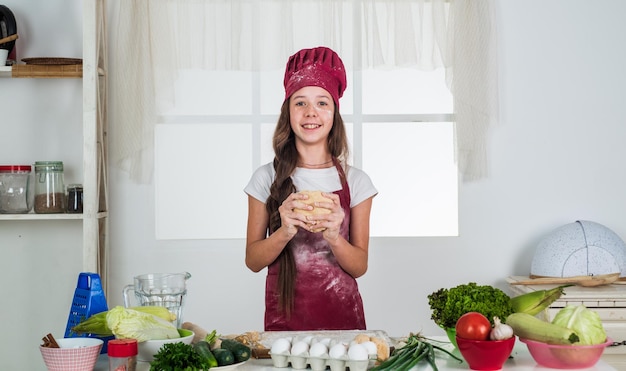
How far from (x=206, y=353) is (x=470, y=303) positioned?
27.5 inches

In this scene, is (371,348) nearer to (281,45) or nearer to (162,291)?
(162,291)

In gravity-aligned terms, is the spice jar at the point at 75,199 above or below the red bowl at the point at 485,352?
above

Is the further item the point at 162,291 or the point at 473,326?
the point at 162,291

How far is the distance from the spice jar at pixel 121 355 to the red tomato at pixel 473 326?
817 millimetres

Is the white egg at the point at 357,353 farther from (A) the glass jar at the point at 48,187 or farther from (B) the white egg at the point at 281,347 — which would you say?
(A) the glass jar at the point at 48,187

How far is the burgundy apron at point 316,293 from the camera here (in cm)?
274

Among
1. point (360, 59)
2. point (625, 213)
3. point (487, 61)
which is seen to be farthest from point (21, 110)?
point (625, 213)

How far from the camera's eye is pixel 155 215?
163 inches

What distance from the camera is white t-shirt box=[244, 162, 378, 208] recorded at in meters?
2.81

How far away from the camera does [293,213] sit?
2.44 meters

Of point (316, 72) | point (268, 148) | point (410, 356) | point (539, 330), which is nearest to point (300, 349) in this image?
point (410, 356)

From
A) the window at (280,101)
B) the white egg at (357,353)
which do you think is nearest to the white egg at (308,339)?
the white egg at (357,353)

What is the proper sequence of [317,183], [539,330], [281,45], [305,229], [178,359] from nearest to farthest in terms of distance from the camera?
[178,359], [539,330], [305,229], [317,183], [281,45]

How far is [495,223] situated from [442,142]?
1.84 ft
